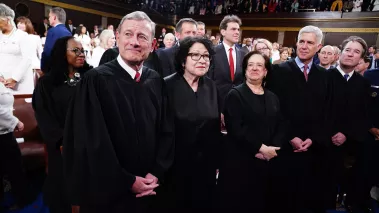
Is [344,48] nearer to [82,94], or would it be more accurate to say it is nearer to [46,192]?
[82,94]

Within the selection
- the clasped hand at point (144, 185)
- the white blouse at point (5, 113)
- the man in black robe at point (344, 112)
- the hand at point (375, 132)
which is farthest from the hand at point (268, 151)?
the white blouse at point (5, 113)

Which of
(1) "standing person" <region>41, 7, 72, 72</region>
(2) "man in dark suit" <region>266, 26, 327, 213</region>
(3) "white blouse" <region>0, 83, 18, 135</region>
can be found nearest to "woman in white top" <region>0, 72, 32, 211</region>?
(3) "white blouse" <region>0, 83, 18, 135</region>

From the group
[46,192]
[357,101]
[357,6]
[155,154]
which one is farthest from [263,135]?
[357,6]

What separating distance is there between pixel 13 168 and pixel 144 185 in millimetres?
1781

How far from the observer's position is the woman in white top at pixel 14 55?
11.4 feet

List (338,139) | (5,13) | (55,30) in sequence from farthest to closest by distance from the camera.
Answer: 1. (55,30)
2. (5,13)
3. (338,139)

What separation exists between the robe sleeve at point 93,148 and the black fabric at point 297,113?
171cm

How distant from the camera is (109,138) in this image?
5.25ft

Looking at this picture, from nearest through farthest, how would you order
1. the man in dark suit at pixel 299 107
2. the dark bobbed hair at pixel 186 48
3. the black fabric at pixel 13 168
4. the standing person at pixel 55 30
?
the dark bobbed hair at pixel 186 48 → the black fabric at pixel 13 168 → the man in dark suit at pixel 299 107 → the standing person at pixel 55 30

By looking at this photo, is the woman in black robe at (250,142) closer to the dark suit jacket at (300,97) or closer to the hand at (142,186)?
the dark suit jacket at (300,97)

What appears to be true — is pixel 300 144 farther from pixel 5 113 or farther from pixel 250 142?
pixel 5 113

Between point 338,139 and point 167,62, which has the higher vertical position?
point 167,62

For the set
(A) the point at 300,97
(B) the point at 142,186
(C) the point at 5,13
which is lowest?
(B) the point at 142,186

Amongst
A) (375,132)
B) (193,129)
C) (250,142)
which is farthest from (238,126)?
(375,132)
